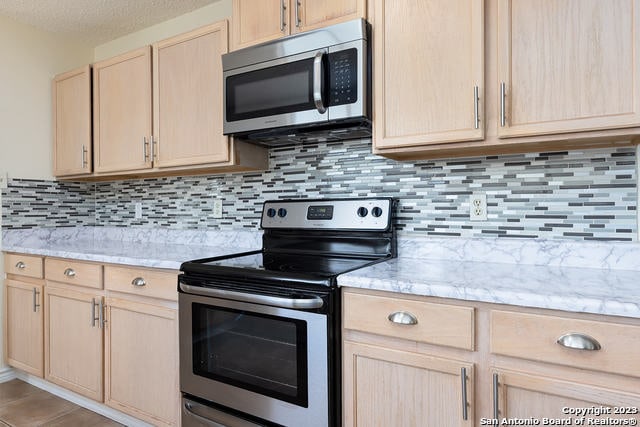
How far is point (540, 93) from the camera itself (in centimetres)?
137

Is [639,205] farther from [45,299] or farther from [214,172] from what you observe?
[45,299]

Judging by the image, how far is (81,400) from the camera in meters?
2.36

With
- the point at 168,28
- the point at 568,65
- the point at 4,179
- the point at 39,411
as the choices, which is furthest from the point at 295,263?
the point at 4,179

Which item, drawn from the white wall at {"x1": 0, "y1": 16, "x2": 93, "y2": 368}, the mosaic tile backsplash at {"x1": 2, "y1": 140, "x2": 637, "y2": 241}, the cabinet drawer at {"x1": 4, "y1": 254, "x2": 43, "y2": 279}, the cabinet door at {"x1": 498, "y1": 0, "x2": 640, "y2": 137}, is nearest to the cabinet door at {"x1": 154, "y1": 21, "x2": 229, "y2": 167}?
the mosaic tile backsplash at {"x1": 2, "y1": 140, "x2": 637, "y2": 241}

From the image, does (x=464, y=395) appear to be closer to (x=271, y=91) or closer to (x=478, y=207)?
(x=478, y=207)

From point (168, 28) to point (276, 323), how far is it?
2235 millimetres

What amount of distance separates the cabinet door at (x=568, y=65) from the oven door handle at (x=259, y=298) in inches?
34.4

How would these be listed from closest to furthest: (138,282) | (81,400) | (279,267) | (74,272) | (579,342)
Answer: (579,342) → (279,267) → (138,282) → (74,272) → (81,400)

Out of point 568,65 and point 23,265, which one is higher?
point 568,65

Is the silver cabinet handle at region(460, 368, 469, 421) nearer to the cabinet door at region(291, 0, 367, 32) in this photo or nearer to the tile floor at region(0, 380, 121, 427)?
the cabinet door at region(291, 0, 367, 32)

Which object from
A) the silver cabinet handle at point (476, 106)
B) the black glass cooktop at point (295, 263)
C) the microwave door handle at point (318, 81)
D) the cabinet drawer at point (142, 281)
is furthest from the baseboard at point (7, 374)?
the silver cabinet handle at point (476, 106)

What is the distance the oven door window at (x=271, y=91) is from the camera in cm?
175

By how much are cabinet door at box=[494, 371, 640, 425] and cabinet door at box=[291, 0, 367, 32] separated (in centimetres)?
143

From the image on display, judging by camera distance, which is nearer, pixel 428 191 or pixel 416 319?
pixel 416 319
